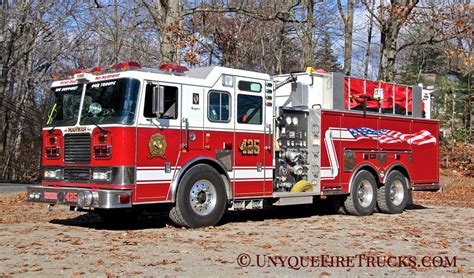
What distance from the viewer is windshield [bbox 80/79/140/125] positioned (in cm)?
1042

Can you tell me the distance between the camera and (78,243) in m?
9.40

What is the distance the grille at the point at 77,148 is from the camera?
10.8 m

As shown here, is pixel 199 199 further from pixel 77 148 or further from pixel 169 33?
pixel 169 33

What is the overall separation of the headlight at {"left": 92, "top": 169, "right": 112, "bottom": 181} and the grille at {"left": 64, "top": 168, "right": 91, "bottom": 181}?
0.17 m

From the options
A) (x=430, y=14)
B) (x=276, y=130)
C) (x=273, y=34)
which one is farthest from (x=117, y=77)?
(x=273, y=34)

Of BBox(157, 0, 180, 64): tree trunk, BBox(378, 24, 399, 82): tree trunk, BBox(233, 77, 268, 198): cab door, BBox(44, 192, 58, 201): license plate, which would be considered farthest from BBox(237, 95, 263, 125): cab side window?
BBox(378, 24, 399, 82): tree trunk

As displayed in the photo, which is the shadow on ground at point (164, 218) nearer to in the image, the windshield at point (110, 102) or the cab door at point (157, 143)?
the cab door at point (157, 143)

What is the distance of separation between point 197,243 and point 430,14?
64.0 feet

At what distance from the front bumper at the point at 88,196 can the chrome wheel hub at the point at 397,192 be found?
769cm

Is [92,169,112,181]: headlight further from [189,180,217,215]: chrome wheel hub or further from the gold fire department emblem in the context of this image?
[189,180,217,215]: chrome wheel hub

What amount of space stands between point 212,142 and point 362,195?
494cm

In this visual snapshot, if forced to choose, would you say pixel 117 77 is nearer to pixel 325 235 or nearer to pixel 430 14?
pixel 325 235

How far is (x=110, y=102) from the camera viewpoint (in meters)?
10.7

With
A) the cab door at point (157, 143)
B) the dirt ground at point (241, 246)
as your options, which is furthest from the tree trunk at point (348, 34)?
the cab door at point (157, 143)
